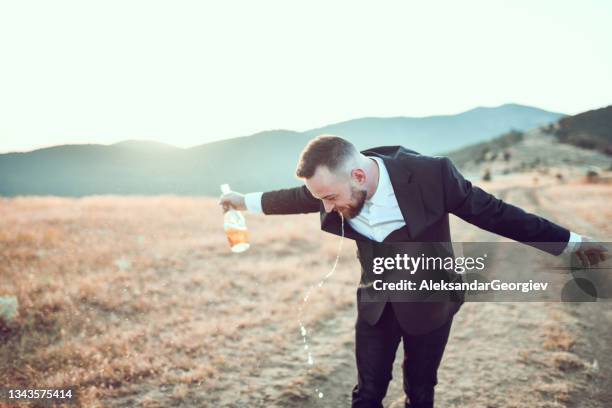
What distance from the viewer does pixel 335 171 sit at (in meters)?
2.56

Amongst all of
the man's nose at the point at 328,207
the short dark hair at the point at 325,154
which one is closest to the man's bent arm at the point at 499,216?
the short dark hair at the point at 325,154

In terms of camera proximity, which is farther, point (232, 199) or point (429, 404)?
point (232, 199)

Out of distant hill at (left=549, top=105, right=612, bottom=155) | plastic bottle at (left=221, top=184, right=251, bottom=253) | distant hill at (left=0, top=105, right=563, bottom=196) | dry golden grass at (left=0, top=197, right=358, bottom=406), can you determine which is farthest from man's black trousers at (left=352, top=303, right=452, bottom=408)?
distant hill at (left=549, top=105, right=612, bottom=155)

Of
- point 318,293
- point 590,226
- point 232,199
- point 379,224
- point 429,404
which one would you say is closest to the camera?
point 379,224

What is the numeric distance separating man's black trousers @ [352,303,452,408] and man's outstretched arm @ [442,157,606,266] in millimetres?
843

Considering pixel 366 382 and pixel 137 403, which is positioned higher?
pixel 366 382

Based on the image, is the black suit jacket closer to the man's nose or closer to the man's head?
the man's nose

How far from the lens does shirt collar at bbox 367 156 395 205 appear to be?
270 cm

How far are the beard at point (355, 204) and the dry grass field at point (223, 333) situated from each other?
2.51 metres

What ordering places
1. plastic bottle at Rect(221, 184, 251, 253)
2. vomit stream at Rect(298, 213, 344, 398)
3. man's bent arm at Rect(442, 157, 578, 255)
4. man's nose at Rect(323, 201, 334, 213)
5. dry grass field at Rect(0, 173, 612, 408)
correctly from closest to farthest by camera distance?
man's bent arm at Rect(442, 157, 578, 255) → man's nose at Rect(323, 201, 334, 213) → vomit stream at Rect(298, 213, 344, 398) → dry grass field at Rect(0, 173, 612, 408) → plastic bottle at Rect(221, 184, 251, 253)

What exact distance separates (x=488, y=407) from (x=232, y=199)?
3341mm

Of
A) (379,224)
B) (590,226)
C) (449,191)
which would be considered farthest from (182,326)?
(590,226)

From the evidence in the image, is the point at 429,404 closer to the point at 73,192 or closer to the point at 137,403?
the point at 137,403

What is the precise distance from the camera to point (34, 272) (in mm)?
7758
